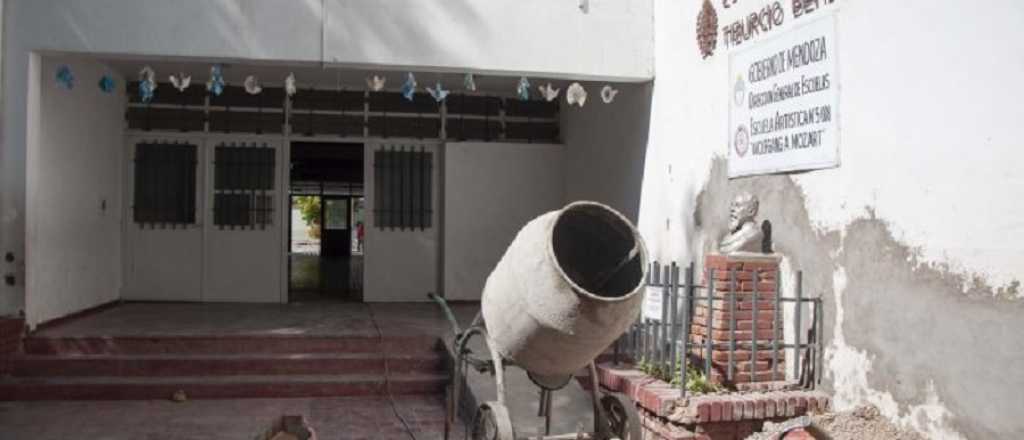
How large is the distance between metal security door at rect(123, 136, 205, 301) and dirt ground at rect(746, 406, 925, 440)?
7.02m

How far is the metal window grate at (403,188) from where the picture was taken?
943cm

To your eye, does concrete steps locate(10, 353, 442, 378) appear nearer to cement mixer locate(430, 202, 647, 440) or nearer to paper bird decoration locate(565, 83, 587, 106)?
paper bird decoration locate(565, 83, 587, 106)

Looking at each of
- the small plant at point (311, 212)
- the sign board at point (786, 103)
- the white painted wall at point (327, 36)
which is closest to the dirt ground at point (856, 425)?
the sign board at point (786, 103)

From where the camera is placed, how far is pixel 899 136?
4012 millimetres

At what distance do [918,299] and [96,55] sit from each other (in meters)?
6.01

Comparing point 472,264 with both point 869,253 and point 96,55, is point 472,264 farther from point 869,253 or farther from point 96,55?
point 869,253

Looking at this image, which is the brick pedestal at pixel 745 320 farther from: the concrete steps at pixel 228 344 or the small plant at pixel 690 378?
the concrete steps at pixel 228 344

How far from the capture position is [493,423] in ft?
11.9

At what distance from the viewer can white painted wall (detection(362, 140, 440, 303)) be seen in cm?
938

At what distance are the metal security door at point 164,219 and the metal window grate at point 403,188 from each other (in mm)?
2040

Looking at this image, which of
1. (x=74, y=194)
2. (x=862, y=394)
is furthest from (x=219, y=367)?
(x=862, y=394)

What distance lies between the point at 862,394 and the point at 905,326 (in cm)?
53

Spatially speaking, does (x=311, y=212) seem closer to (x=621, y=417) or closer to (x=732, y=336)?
(x=732, y=336)

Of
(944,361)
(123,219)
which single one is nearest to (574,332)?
(944,361)
